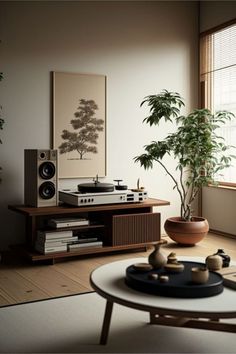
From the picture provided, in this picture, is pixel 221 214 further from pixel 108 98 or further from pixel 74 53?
pixel 74 53

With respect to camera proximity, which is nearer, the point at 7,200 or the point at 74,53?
the point at 7,200

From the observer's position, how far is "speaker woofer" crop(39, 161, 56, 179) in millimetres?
4199

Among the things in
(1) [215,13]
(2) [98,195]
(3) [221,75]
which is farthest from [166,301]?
(1) [215,13]

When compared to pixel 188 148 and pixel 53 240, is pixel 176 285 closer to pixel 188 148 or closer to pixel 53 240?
pixel 53 240

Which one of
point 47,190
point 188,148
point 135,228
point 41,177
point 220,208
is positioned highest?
point 188,148

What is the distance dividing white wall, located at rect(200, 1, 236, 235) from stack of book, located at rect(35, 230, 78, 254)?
1.87 meters

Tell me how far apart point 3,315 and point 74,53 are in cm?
286

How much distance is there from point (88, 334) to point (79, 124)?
2669mm

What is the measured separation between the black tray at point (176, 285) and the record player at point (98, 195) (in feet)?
6.17

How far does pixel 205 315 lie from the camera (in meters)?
1.96

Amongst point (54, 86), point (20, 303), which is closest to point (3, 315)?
point (20, 303)

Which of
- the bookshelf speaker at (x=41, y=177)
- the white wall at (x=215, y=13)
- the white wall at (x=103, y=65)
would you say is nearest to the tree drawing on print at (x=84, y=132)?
the white wall at (x=103, y=65)

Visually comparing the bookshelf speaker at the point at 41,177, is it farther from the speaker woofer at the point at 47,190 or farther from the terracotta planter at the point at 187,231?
the terracotta planter at the point at 187,231

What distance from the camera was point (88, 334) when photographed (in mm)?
2555
